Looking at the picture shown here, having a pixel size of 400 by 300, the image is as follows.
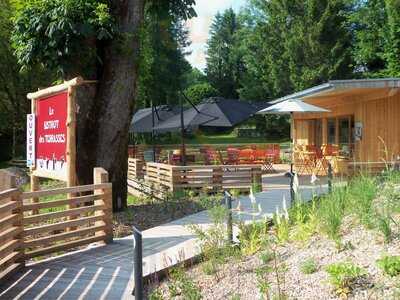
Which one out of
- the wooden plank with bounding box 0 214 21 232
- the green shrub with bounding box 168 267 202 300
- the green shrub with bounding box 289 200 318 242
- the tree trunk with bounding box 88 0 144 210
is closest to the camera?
the green shrub with bounding box 168 267 202 300

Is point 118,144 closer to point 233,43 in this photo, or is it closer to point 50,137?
point 50,137

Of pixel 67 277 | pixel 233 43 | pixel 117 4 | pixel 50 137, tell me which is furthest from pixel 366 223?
pixel 233 43

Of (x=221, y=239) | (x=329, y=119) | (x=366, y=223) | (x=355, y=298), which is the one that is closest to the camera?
(x=355, y=298)

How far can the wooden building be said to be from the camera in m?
14.3

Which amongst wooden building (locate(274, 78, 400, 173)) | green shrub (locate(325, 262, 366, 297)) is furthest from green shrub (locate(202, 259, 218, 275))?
wooden building (locate(274, 78, 400, 173))

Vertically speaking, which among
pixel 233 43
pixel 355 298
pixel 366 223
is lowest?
pixel 355 298

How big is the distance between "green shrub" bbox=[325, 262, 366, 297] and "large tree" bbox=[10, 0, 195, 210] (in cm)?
702

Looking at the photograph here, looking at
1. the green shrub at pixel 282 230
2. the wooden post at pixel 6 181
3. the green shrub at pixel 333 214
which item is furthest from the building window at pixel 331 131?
the wooden post at pixel 6 181

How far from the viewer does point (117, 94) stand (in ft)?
36.4

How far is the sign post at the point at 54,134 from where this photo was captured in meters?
8.48

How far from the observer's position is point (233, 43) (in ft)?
276

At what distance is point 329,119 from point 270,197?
8.78 m

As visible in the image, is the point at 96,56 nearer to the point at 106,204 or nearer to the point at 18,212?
the point at 106,204

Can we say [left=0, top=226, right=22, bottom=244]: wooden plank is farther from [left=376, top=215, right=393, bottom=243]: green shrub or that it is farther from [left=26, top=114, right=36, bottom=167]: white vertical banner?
[left=376, top=215, right=393, bottom=243]: green shrub
